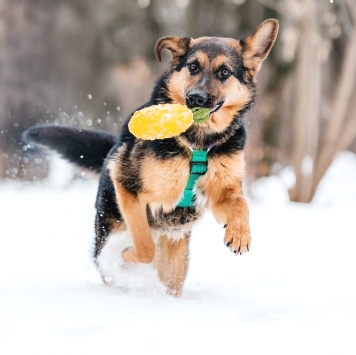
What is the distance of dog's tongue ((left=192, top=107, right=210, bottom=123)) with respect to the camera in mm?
4285

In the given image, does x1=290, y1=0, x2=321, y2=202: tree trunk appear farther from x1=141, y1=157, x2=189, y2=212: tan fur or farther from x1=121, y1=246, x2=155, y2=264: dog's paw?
x1=141, y1=157, x2=189, y2=212: tan fur

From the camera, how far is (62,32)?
1733 cm

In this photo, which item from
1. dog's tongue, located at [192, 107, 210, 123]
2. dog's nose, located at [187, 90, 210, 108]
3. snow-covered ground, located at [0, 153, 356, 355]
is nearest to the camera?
snow-covered ground, located at [0, 153, 356, 355]

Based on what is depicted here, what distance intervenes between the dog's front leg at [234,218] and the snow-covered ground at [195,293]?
0.37m

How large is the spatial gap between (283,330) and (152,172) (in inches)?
56.2

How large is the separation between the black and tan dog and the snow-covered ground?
527 mm

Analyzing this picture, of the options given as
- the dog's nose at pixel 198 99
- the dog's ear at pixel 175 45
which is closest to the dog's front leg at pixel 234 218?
the dog's nose at pixel 198 99

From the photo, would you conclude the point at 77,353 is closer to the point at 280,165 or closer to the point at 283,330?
the point at 283,330

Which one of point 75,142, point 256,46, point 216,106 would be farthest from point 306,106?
point 216,106

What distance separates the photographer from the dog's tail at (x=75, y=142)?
5.31 m

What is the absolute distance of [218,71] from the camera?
14.6 ft

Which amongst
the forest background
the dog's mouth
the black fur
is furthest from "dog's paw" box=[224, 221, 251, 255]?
the forest background

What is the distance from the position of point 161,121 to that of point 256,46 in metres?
0.96

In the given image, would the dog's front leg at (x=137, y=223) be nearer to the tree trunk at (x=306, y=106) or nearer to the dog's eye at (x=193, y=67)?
the dog's eye at (x=193, y=67)
